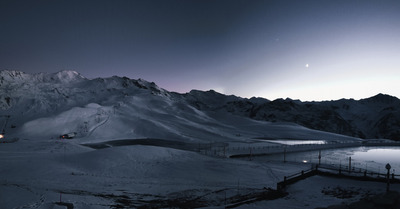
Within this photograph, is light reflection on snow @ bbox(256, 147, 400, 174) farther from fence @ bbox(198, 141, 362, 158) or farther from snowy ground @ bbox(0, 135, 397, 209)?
snowy ground @ bbox(0, 135, 397, 209)

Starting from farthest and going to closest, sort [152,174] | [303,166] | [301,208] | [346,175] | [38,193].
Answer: [303,166] → [152,174] → [346,175] → [38,193] → [301,208]

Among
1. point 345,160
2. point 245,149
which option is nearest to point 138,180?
point 245,149

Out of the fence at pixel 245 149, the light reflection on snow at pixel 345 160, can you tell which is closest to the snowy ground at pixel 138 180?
the light reflection on snow at pixel 345 160

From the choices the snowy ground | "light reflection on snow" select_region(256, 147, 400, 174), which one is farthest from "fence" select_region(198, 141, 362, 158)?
the snowy ground

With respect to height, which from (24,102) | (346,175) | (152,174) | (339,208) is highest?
(24,102)

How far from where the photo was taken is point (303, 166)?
52.8 m

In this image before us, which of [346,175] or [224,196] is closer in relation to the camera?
[224,196]

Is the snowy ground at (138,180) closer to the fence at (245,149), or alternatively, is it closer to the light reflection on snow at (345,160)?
the light reflection on snow at (345,160)

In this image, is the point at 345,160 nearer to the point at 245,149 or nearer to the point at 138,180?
the point at 245,149

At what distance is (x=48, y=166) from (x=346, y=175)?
45.8 m

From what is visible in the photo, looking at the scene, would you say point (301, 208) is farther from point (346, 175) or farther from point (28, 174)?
point (28, 174)

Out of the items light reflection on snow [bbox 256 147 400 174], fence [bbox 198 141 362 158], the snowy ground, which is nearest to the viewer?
the snowy ground

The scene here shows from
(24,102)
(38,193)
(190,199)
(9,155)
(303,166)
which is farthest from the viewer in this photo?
(24,102)

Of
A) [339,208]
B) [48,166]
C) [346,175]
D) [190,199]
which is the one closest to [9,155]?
[48,166]
